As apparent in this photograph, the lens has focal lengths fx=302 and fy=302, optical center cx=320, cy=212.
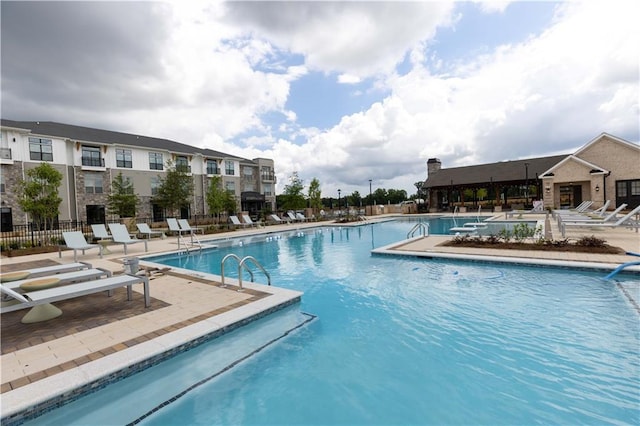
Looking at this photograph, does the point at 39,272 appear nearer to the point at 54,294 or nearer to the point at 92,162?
the point at 54,294

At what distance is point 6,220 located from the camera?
22.3 metres

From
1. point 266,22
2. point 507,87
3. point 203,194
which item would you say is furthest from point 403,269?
point 203,194

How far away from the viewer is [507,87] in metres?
13.7

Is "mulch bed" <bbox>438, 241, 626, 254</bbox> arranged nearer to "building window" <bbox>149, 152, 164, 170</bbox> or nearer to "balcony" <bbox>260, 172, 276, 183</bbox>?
"building window" <bbox>149, 152, 164, 170</bbox>

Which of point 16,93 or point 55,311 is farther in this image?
point 16,93

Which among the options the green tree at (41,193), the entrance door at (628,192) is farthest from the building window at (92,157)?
the entrance door at (628,192)

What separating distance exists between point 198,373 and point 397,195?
6743cm

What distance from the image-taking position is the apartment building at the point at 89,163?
22531 millimetres

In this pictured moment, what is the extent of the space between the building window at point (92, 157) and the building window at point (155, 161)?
14.0 ft

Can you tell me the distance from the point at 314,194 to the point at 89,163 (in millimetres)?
20792

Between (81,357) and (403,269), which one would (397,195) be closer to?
(403,269)

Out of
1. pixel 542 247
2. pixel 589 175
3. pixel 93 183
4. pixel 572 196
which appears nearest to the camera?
pixel 542 247

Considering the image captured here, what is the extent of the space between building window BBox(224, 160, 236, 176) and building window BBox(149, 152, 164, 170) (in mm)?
7868

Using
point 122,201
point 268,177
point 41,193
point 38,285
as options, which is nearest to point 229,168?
point 268,177
